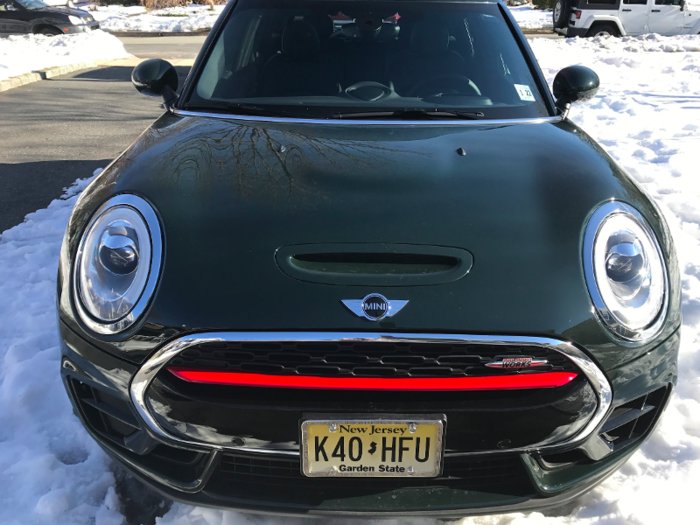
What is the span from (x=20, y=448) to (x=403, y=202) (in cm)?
154

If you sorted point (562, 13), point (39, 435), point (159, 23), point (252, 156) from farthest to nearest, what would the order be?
point (159, 23) → point (562, 13) → point (39, 435) → point (252, 156)

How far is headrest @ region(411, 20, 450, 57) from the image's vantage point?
268 centimetres

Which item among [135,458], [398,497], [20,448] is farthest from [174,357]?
[20,448]

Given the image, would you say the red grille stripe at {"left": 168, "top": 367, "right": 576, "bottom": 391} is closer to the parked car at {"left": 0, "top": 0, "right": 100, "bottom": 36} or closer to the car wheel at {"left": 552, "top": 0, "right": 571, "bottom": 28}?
the parked car at {"left": 0, "top": 0, "right": 100, "bottom": 36}

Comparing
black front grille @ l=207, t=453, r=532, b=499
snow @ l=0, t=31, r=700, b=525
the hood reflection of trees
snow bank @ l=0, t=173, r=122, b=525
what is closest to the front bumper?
black front grille @ l=207, t=453, r=532, b=499

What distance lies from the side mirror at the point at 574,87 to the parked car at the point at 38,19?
47.9ft

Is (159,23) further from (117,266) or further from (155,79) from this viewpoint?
(117,266)

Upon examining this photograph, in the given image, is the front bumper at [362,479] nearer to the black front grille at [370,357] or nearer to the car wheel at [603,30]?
the black front grille at [370,357]

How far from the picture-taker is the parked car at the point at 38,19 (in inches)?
579

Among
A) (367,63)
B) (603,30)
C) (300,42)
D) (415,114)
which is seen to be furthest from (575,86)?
(603,30)

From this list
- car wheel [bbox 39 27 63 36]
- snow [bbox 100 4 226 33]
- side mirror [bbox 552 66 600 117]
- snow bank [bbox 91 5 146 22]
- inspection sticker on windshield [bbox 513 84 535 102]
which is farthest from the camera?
snow bank [bbox 91 5 146 22]

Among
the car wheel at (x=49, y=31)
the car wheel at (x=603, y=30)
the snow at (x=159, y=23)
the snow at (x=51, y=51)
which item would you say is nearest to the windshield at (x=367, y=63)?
the snow at (x=51, y=51)

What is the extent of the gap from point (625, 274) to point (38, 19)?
16.7 m

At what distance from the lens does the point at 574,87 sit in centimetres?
262
